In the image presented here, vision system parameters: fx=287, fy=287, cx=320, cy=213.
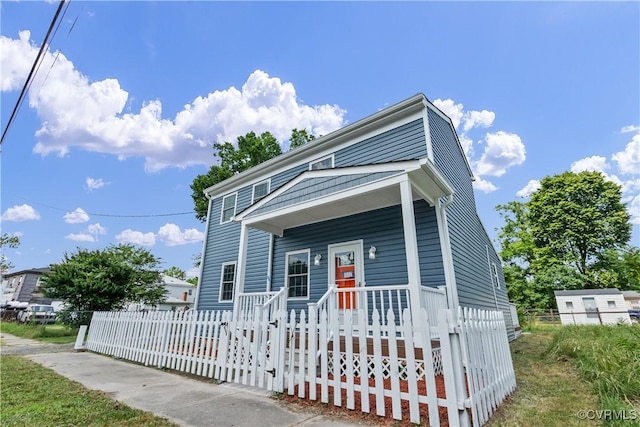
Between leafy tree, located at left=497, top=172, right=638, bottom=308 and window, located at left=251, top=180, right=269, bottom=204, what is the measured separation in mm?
25565

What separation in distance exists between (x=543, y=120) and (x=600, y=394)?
63.3ft

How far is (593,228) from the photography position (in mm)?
24703

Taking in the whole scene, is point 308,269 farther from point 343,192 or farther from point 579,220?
point 579,220

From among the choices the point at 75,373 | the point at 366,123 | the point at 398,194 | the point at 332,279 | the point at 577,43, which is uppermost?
the point at 577,43

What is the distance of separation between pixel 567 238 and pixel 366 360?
30463mm

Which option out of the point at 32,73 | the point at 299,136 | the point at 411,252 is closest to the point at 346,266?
the point at 411,252

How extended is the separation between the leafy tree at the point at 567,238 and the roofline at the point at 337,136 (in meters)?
25.3

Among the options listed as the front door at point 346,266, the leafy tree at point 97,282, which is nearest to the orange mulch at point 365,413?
the front door at point 346,266

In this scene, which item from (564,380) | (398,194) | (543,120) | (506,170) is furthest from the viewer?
(506,170)

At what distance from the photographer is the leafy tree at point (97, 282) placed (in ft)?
39.1

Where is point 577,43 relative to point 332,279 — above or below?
above

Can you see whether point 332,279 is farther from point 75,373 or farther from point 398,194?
point 75,373

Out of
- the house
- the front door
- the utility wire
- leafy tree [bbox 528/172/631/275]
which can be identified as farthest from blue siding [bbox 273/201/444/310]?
leafy tree [bbox 528/172/631/275]

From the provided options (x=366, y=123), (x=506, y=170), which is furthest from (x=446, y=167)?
(x=506, y=170)
